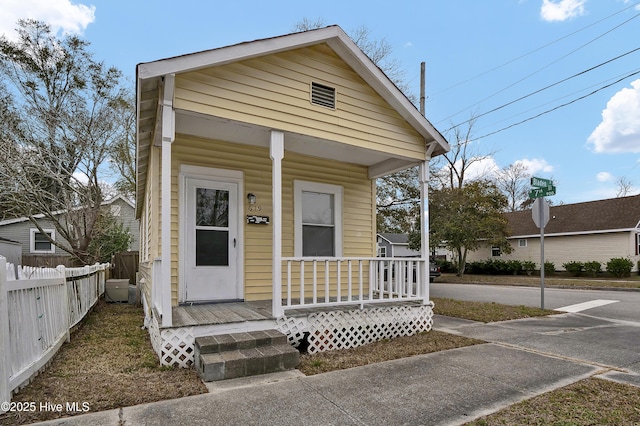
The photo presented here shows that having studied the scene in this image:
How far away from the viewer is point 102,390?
11.2 feet

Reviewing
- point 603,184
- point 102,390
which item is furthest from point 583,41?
point 603,184

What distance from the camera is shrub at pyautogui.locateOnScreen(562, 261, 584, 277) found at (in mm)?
21578

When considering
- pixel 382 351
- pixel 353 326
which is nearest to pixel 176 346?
pixel 353 326

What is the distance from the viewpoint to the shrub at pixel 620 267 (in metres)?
19.4

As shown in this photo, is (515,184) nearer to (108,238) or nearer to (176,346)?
(108,238)

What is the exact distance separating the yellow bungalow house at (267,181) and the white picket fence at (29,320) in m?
1.12

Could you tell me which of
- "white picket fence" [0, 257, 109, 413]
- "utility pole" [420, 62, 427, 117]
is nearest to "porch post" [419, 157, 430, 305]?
"white picket fence" [0, 257, 109, 413]

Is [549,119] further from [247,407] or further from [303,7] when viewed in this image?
[247,407]

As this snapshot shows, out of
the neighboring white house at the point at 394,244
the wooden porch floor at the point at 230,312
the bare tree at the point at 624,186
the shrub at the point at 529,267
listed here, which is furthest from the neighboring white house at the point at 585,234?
the wooden porch floor at the point at 230,312

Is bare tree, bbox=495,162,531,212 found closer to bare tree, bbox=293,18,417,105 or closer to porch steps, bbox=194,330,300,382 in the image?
bare tree, bbox=293,18,417,105

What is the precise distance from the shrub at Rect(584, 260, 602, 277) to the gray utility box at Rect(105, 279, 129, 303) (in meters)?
23.5

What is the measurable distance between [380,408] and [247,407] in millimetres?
1115

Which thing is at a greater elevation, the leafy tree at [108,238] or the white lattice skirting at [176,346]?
the leafy tree at [108,238]

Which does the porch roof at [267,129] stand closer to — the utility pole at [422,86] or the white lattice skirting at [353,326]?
the white lattice skirting at [353,326]
